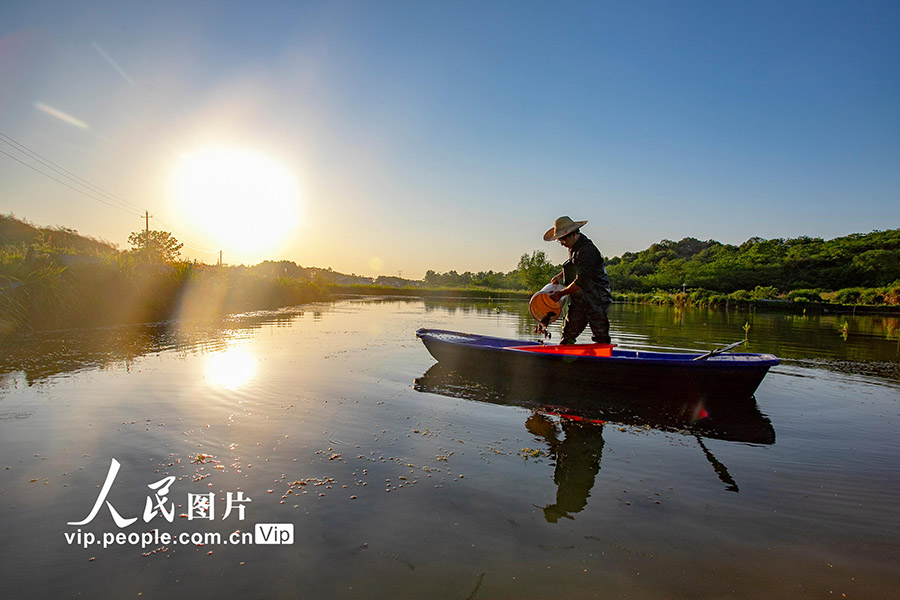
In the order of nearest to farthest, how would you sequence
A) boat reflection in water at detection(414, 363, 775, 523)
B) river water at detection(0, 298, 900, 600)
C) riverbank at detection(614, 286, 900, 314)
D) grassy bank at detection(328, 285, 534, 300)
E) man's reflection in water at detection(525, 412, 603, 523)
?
1. river water at detection(0, 298, 900, 600)
2. man's reflection in water at detection(525, 412, 603, 523)
3. boat reflection in water at detection(414, 363, 775, 523)
4. riverbank at detection(614, 286, 900, 314)
5. grassy bank at detection(328, 285, 534, 300)

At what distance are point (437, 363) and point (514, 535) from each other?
7356mm

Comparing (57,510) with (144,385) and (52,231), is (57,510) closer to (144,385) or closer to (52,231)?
(144,385)

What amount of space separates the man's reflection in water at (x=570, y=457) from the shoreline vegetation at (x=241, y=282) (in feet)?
52.6

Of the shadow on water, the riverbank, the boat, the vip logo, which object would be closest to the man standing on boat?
the boat

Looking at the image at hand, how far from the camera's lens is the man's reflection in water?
392 centimetres

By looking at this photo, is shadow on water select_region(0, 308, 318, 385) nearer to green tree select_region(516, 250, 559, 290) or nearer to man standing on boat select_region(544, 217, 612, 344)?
man standing on boat select_region(544, 217, 612, 344)

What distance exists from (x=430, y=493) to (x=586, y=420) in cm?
326

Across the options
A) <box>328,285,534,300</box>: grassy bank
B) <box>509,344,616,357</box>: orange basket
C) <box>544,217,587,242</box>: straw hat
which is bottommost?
<box>509,344,616,357</box>: orange basket

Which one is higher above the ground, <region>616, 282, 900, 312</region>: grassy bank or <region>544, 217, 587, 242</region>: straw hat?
<region>544, 217, 587, 242</region>: straw hat

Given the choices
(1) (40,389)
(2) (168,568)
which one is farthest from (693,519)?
(1) (40,389)

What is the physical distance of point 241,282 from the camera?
33.5 meters

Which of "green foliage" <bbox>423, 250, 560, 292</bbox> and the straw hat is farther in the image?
"green foliage" <bbox>423, 250, 560, 292</bbox>

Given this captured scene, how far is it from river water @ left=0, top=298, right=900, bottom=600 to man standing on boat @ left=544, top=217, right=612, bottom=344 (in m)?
1.76

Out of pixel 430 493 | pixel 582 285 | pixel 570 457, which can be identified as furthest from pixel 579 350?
pixel 430 493
